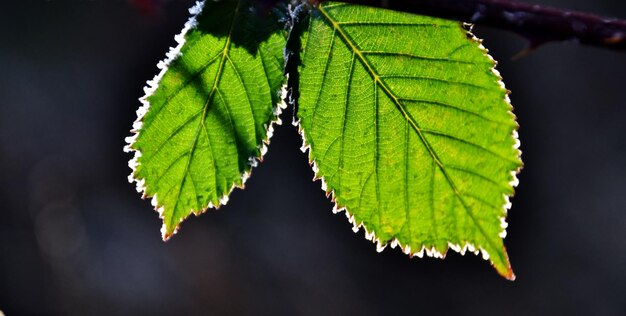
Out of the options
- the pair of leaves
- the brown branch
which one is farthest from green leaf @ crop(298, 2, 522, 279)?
the brown branch

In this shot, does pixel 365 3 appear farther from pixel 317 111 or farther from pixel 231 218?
pixel 231 218

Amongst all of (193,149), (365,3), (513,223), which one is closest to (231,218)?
(513,223)

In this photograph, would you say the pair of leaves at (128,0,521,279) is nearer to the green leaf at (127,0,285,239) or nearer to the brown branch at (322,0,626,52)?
the green leaf at (127,0,285,239)
